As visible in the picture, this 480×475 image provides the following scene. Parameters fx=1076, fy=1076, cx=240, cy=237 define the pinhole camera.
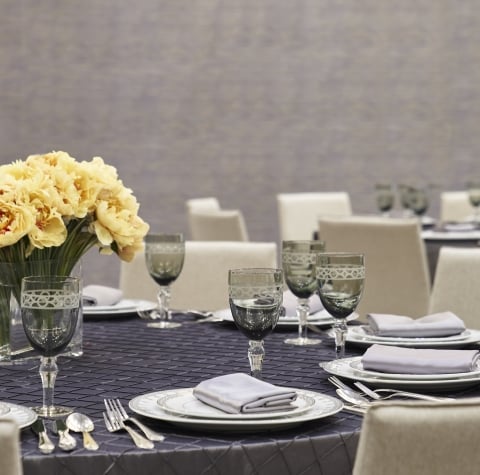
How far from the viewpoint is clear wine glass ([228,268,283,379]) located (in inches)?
65.4

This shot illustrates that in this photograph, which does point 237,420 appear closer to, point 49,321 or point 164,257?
point 49,321

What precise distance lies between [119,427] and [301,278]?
31.2 inches

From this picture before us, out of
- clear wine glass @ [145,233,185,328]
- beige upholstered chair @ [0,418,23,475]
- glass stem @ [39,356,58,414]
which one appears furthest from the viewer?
clear wine glass @ [145,233,185,328]

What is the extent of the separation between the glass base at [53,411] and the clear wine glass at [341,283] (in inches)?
21.2

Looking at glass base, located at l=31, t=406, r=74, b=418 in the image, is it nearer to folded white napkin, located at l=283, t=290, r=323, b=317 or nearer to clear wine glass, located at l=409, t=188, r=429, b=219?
folded white napkin, located at l=283, t=290, r=323, b=317

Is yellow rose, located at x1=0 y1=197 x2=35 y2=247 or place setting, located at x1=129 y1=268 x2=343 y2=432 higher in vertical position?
yellow rose, located at x1=0 y1=197 x2=35 y2=247

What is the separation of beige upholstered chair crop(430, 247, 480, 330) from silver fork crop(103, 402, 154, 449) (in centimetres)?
131

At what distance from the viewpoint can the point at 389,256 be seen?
142 inches

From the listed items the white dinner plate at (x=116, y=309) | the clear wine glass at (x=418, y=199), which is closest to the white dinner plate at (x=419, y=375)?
the white dinner plate at (x=116, y=309)

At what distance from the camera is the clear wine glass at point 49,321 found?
152 centimetres

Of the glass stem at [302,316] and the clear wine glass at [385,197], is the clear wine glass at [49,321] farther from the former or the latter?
the clear wine glass at [385,197]

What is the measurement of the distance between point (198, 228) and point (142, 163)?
1.76m

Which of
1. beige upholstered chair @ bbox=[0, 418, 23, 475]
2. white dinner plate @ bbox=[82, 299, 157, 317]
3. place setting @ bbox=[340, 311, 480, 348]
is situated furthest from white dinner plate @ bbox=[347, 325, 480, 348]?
beige upholstered chair @ bbox=[0, 418, 23, 475]

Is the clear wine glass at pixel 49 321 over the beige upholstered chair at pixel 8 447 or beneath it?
over
